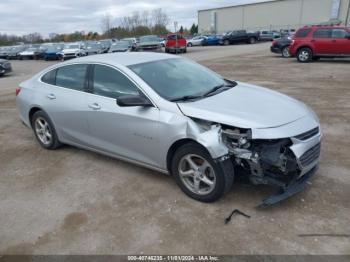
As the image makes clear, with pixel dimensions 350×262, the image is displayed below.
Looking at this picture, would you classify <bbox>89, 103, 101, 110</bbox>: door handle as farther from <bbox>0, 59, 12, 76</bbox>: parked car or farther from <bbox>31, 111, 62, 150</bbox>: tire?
<bbox>0, 59, 12, 76</bbox>: parked car

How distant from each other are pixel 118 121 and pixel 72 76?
1.31 m

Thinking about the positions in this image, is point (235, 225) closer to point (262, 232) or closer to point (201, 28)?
point (262, 232)

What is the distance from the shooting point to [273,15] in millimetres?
75188

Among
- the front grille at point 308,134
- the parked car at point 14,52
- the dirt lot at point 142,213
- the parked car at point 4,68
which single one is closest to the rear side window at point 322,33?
the dirt lot at point 142,213

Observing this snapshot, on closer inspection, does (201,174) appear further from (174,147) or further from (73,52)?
(73,52)

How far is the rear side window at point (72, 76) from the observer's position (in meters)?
4.44

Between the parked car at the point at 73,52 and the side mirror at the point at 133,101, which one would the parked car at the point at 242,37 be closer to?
the parked car at the point at 73,52

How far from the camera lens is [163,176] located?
414 cm

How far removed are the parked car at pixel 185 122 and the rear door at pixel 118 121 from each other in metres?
0.01

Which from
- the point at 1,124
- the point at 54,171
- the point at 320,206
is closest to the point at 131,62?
the point at 54,171

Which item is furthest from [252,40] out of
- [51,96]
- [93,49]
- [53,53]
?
[51,96]

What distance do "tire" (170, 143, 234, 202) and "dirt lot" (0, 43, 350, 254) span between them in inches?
5.4

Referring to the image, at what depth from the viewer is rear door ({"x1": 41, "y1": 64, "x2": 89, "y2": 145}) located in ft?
14.4

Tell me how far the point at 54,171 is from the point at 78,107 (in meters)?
1.02
